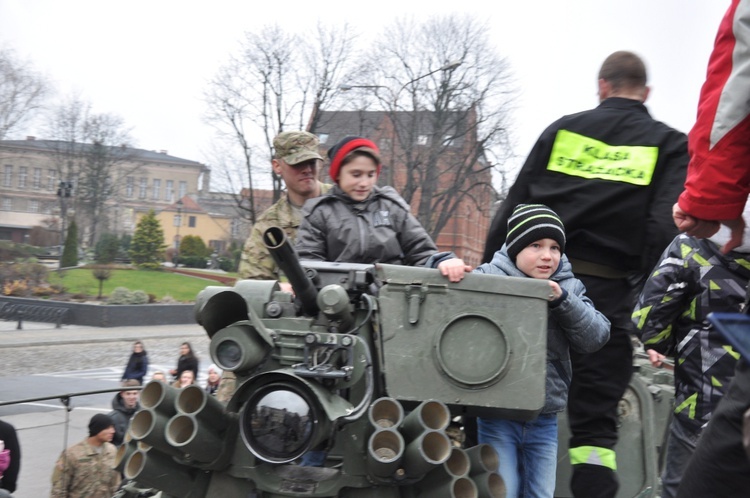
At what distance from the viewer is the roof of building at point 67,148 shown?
6831 cm

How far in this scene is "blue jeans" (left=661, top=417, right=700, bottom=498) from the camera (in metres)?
3.91

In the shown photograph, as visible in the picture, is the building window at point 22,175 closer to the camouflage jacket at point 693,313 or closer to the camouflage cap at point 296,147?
the camouflage cap at point 296,147

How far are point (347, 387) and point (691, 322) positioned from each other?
5.89ft

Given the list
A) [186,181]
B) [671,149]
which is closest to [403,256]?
[671,149]

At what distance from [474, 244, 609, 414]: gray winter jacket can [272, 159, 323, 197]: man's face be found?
172 cm

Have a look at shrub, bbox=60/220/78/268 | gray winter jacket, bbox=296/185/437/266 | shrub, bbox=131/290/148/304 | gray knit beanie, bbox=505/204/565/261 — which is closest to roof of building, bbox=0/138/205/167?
shrub, bbox=60/220/78/268

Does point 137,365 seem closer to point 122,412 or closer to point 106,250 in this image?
point 122,412

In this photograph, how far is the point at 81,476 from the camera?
5652mm

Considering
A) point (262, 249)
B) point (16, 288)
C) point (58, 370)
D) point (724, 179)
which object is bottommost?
point (58, 370)

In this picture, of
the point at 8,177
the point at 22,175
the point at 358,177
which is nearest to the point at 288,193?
the point at 358,177

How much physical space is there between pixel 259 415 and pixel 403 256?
1719mm

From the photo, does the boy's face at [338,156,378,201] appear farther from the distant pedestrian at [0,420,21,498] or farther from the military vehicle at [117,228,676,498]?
the distant pedestrian at [0,420,21,498]

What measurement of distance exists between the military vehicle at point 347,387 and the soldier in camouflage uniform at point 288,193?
1486 mm

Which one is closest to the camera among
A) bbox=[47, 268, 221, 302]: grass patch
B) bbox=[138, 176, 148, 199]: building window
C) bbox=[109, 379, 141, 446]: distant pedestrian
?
bbox=[109, 379, 141, 446]: distant pedestrian
